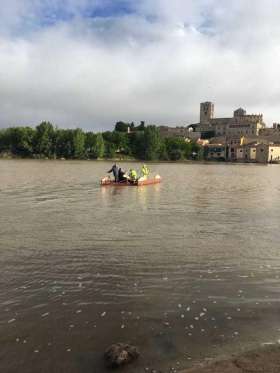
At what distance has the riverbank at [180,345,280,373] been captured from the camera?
19.3 ft

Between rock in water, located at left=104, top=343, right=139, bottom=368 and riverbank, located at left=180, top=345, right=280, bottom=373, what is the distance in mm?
867

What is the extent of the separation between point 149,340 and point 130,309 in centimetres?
136

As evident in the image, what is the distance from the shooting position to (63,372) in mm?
6051

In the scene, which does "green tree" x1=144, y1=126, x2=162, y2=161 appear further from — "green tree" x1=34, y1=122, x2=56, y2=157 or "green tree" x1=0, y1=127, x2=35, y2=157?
"green tree" x1=0, y1=127, x2=35, y2=157

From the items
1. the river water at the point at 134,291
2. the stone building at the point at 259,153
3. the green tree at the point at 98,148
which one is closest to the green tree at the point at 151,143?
the green tree at the point at 98,148

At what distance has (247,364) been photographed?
607cm

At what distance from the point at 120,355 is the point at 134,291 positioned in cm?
300

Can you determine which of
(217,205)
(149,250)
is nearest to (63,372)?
(149,250)

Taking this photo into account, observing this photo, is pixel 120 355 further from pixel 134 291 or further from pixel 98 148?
pixel 98 148

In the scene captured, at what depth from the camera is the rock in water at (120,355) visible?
6.16m

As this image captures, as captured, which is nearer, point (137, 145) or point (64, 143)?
point (64, 143)

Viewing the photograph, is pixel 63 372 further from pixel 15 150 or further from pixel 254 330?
pixel 15 150

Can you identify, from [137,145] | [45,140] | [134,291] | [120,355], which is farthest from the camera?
[137,145]

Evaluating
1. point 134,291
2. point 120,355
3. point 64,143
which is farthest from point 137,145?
point 120,355
